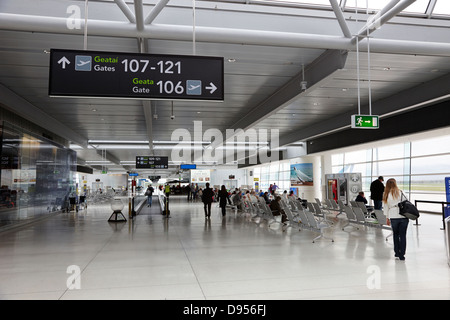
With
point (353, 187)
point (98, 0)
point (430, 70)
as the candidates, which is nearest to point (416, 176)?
point (353, 187)

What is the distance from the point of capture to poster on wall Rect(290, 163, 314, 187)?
2367 centimetres

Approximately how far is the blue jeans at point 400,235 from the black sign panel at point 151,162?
20261 millimetres

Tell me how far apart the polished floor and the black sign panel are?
14.8 meters

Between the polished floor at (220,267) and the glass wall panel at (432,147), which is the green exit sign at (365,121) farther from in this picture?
the glass wall panel at (432,147)

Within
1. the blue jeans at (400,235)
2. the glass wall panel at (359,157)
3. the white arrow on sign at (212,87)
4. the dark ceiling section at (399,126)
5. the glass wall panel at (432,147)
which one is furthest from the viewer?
the glass wall panel at (359,157)

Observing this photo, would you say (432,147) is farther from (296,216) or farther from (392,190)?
(392,190)

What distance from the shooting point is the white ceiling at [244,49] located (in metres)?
6.70

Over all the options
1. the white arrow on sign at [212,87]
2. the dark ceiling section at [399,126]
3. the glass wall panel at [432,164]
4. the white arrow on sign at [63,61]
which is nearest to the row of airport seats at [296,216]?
the dark ceiling section at [399,126]

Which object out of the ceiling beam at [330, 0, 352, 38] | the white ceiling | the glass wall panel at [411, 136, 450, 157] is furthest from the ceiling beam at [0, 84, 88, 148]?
the glass wall panel at [411, 136, 450, 157]

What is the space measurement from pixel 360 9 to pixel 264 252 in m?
5.89

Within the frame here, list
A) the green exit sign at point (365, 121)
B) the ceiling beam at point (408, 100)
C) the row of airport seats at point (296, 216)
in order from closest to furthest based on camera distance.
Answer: the green exit sign at point (365, 121) → the row of airport seats at point (296, 216) → the ceiling beam at point (408, 100)

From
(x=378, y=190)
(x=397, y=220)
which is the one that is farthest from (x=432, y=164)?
(x=397, y=220)

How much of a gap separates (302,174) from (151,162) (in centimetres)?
1111

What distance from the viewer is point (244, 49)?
843 cm
